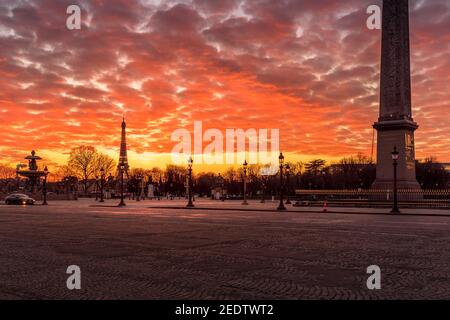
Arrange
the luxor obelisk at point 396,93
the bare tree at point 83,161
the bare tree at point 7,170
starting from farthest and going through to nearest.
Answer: the bare tree at point 7,170 → the bare tree at point 83,161 → the luxor obelisk at point 396,93

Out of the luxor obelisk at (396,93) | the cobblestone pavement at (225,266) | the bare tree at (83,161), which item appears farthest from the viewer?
the bare tree at (83,161)

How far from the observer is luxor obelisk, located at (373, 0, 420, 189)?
40750mm

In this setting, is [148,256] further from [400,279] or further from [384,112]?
[384,112]

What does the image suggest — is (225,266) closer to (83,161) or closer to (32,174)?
(32,174)

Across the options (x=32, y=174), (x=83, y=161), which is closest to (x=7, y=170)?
(x=83, y=161)

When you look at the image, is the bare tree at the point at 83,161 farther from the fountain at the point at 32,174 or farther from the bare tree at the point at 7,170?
the bare tree at the point at 7,170

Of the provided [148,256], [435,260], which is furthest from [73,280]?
[435,260]

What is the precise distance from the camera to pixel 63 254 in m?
12.0

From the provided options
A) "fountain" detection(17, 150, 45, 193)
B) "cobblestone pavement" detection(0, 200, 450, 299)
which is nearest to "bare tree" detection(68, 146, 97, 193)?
"fountain" detection(17, 150, 45, 193)

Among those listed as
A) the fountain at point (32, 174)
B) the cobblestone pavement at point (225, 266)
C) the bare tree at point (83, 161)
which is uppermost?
the bare tree at point (83, 161)

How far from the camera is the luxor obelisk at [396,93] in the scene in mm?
40750

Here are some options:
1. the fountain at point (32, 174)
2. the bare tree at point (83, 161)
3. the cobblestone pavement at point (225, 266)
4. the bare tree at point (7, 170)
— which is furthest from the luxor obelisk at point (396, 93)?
the bare tree at point (7, 170)

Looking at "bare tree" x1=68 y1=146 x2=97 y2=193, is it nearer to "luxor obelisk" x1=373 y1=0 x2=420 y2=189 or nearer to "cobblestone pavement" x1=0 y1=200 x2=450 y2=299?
"luxor obelisk" x1=373 y1=0 x2=420 y2=189
